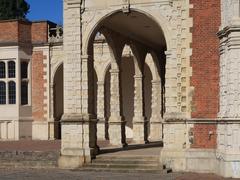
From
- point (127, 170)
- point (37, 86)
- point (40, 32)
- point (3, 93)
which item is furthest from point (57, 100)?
point (127, 170)

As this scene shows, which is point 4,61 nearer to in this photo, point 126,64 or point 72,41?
point 126,64

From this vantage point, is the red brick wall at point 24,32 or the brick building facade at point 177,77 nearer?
the brick building facade at point 177,77

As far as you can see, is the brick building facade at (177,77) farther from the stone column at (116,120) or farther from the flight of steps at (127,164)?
the flight of steps at (127,164)

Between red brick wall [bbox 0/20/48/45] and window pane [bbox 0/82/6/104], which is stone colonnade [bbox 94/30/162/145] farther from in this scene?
window pane [bbox 0/82/6/104]

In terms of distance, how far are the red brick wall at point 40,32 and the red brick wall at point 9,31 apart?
3.70 ft

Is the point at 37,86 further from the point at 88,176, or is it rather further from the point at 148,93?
the point at 88,176

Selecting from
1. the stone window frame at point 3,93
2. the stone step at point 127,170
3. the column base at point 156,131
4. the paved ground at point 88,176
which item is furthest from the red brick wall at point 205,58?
the stone window frame at point 3,93

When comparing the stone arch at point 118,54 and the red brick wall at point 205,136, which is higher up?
the stone arch at point 118,54

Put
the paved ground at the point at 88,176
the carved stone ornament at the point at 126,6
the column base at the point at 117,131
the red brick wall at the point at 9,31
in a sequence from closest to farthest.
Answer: the paved ground at the point at 88,176
the carved stone ornament at the point at 126,6
the column base at the point at 117,131
the red brick wall at the point at 9,31

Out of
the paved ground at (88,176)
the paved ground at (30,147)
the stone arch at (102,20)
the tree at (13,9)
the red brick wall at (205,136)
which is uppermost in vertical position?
the tree at (13,9)

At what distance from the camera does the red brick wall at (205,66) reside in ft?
54.7

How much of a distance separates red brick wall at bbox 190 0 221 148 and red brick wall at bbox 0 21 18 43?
1782 centimetres

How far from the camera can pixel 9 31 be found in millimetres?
32688

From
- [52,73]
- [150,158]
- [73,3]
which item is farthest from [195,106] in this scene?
[52,73]
